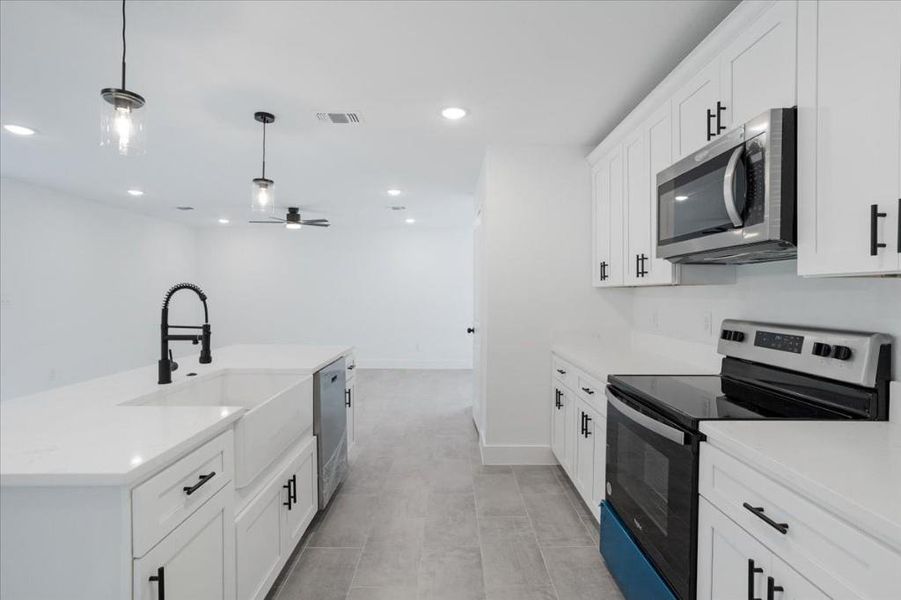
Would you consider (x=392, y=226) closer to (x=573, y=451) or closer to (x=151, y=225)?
(x=151, y=225)

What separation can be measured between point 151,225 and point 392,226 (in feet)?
12.7

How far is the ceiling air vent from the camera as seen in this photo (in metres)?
2.86

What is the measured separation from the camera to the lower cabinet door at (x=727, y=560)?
1.10m

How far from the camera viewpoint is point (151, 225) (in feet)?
22.6

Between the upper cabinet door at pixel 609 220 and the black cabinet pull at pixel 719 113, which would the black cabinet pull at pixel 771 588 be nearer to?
the black cabinet pull at pixel 719 113

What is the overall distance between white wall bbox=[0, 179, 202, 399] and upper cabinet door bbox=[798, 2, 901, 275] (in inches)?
265

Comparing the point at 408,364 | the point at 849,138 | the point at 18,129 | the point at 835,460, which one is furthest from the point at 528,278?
the point at 408,364

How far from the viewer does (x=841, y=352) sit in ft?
4.68

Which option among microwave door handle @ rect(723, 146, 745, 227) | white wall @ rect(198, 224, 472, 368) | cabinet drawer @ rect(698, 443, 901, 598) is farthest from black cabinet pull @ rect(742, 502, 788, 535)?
white wall @ rect(198, 224, 472, 368)

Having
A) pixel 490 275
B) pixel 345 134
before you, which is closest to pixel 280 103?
pixel 345 134

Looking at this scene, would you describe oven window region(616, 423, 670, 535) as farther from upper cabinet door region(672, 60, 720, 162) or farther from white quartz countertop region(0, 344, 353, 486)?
white quartz countertop region(0, 344, 353, 486)

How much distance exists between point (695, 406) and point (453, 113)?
223 cm

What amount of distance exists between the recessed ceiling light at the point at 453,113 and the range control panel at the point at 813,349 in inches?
78.8

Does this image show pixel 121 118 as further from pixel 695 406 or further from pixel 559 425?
pixel 559 425
